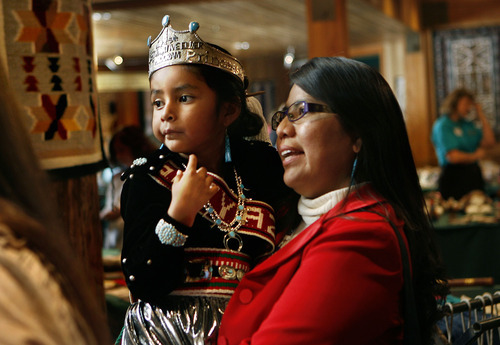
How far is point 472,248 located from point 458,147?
178 cm

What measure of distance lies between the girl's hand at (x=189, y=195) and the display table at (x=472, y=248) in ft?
10.9

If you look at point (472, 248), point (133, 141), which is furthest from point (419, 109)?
point (133, 141)

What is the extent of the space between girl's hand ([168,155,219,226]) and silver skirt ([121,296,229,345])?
0.64ft

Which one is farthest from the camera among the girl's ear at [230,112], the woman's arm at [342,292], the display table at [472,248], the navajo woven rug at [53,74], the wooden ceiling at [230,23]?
the wooden ceiling at [230,23]

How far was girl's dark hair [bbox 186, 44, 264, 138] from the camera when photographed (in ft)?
4.31

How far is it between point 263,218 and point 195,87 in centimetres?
33

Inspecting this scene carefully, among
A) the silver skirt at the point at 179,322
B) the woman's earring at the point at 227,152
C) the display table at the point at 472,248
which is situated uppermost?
the woman's earring at the point at 227,152

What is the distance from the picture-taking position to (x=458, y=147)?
578cm

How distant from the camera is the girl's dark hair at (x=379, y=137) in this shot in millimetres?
1196

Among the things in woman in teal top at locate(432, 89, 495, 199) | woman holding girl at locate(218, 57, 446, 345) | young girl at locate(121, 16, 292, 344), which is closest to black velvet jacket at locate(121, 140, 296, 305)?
young girl at locate(121, 16, 292, 344)

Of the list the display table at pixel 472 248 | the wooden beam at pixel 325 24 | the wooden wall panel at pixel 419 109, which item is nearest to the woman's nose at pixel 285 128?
the display table at pixel 472 248

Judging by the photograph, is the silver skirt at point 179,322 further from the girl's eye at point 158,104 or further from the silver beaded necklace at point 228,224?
the girl's eye at point 158,104

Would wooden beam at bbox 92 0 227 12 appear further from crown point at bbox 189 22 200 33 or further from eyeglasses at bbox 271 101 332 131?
eyeglasses at bbox 271 101 332 131

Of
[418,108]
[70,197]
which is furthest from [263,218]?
[418,108]
